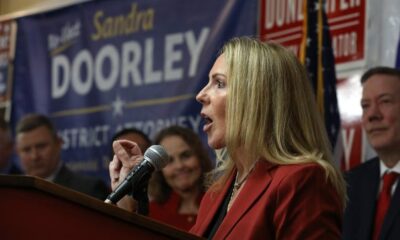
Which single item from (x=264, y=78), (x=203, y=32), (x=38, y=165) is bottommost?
(x=38, y=165)

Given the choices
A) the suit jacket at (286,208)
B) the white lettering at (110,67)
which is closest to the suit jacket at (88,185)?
the white lettering at (110,67)

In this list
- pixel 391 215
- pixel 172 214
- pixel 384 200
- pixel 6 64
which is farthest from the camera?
pixel 6 64

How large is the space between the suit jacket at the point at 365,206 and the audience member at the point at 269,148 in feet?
5.19

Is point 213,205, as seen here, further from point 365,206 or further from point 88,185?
point 88,185

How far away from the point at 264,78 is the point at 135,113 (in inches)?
149

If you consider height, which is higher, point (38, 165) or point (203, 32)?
point (203, 32)

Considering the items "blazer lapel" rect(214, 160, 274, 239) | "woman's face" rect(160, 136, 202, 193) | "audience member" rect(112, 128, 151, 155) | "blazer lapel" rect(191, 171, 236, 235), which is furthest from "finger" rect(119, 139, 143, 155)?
"audience member" rect(112, 128, 151, 155)

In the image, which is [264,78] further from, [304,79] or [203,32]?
[203,32]

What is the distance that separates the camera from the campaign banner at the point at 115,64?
19.0 ft

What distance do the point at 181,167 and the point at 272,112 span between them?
7.78 feet

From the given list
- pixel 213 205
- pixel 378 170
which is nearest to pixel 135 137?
pixel 378 170

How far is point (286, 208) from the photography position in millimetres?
2389

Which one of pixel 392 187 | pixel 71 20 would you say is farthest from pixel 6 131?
pixel 392 187

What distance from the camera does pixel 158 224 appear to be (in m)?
2.13
